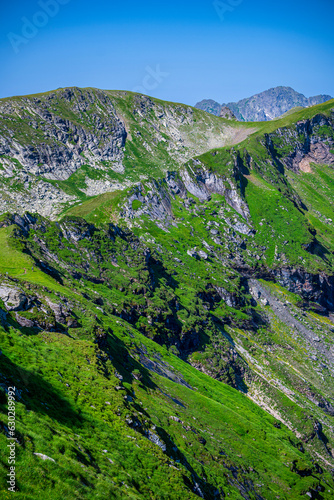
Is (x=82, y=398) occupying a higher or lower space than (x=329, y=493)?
higher

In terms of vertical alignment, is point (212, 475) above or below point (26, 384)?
below

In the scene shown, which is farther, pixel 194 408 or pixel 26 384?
pixel 194 408

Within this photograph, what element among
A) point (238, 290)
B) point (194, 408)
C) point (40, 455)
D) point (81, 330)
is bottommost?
point (194, 408)

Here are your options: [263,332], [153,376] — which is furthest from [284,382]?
[153,376]

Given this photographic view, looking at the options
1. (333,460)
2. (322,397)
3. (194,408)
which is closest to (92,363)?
(194,408)

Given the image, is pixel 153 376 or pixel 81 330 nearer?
pixel 81 330

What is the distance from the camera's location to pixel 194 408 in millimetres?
86812

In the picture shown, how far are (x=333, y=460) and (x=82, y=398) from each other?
114 m

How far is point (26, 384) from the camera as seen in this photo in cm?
3619

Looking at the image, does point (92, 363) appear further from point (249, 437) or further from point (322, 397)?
point (322, 397)

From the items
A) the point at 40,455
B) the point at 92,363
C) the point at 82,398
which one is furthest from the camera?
the point at 92,363

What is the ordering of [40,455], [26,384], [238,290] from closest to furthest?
1. [40,455]
2. [26,384]
3. [238,290]

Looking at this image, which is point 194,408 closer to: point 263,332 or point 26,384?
point 26,384

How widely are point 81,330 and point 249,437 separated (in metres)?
62.0
